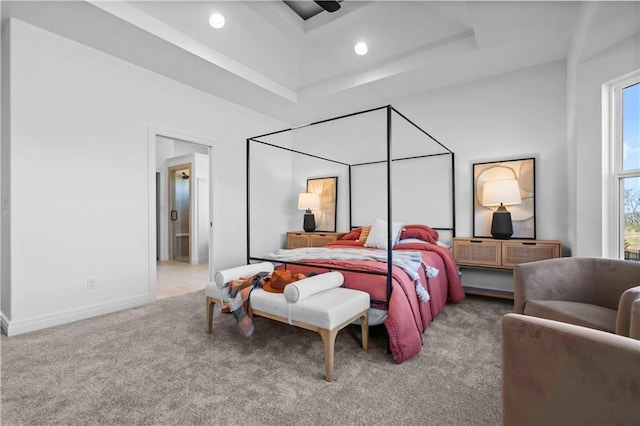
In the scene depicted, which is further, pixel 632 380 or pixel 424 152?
pixel 424 152

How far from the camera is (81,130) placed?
2986 mm

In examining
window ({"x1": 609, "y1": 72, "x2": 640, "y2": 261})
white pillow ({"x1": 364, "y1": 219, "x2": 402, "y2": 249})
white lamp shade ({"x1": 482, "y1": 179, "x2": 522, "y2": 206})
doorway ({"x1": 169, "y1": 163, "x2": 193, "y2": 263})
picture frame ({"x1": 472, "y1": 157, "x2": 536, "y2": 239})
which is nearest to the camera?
window ({"x1": 609, "y1": 72, "x2": 640, "y2": 261})

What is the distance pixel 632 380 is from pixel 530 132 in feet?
11.3

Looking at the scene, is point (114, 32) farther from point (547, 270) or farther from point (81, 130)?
point (547, 270)

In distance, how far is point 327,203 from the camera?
16.7 ft

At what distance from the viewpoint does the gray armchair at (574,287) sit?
6.07ft

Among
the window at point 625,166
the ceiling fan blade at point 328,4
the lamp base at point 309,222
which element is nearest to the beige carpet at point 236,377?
the window at point 625,166

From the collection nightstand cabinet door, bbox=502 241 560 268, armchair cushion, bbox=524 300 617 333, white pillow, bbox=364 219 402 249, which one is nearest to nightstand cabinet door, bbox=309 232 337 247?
white pillow, bbox=364 219 402 249

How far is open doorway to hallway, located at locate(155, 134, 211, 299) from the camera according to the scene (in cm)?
642

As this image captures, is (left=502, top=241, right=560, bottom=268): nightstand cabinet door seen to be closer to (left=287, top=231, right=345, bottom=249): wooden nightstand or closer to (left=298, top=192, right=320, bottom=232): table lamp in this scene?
(left=287, top=231, right=345, bottom=249): wooden nightstand

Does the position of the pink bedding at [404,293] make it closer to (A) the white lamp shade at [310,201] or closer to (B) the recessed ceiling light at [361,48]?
(A) the white lamp shade at [310,201]

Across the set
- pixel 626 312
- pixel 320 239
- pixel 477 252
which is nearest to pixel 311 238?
pixel 320 239

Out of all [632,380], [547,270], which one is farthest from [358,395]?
[547,270]

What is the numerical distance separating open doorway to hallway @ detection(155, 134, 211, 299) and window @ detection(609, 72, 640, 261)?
586 cm
